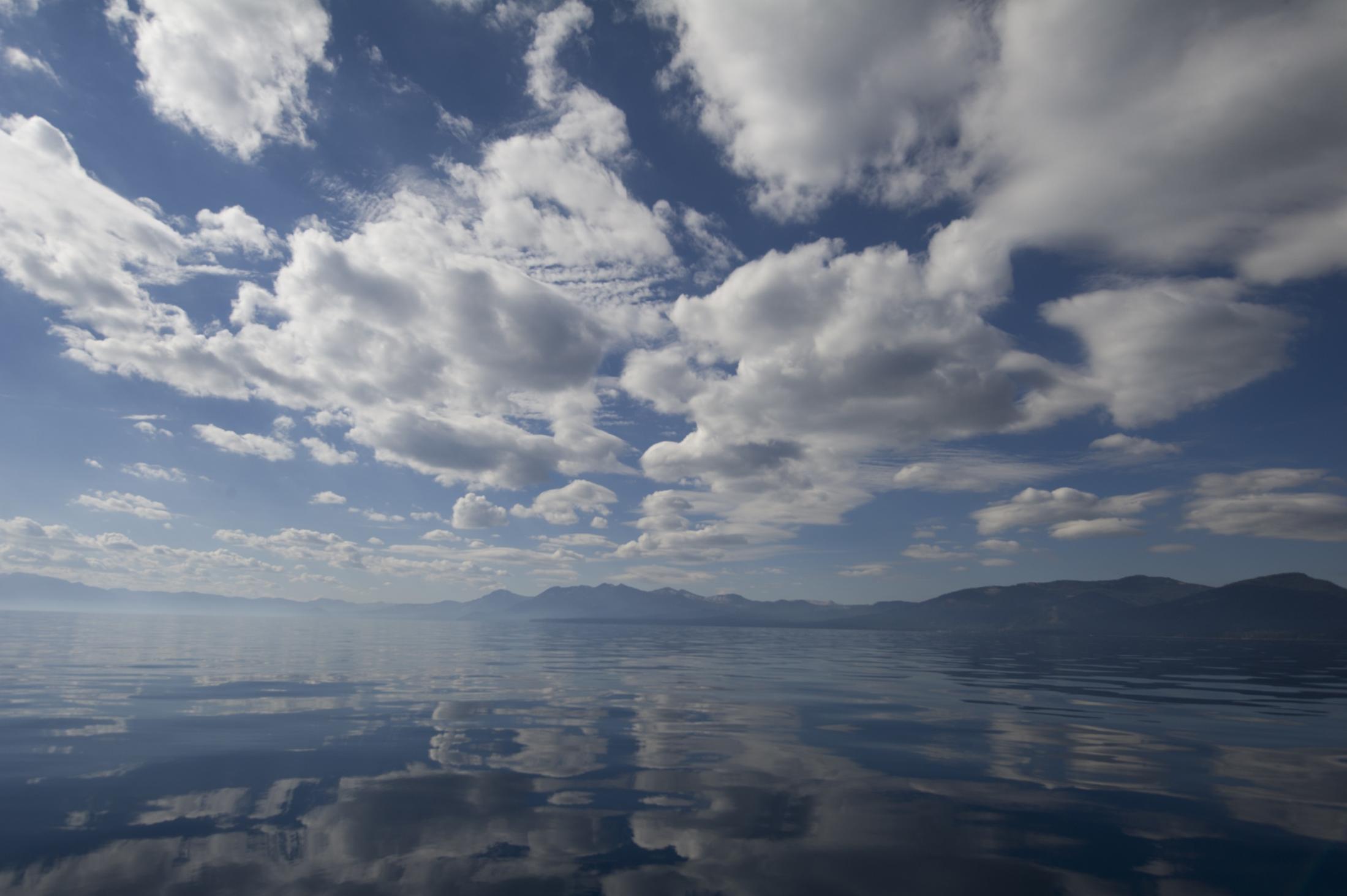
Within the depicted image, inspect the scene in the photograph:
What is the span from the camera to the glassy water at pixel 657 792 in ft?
31.2

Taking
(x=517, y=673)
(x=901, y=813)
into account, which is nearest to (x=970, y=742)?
(x=901, y=813)

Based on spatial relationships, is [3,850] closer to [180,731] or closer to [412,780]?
→ [412,780]

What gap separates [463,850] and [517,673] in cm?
3316

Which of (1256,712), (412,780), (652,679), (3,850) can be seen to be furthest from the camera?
(652,679)

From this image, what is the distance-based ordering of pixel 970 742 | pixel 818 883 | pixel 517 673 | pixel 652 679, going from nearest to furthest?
pixel 818 883, pixel 970 742, pixel 652 679, pixel 517 673

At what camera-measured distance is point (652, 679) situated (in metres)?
38.3

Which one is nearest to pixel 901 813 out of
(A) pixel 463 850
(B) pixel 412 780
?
(A) pixel 463 850

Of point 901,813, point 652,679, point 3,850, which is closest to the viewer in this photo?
point 3,850

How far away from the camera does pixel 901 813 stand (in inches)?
487

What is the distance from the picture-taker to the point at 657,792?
44.5ft

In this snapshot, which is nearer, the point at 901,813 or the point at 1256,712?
the point at 901,813

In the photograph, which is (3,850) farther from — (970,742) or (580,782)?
(970,742)

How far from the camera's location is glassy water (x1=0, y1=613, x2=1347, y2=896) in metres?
9.52

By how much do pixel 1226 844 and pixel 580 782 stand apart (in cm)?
1221
